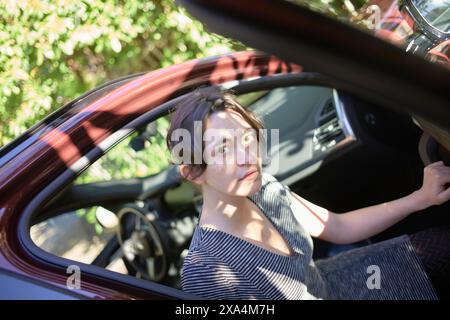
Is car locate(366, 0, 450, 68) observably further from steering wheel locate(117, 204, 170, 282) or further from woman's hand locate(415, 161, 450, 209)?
steering wheel locate(117, 204, 170, 282)

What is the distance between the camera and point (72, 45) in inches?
130

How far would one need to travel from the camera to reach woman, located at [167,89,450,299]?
1.47 metres

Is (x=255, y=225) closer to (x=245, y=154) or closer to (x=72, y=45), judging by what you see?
(x=245, y=154)

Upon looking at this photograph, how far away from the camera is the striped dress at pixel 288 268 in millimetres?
1447

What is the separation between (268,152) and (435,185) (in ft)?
2.99

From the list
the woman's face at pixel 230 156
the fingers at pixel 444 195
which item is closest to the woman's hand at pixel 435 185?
the fingers at pixel 444 195

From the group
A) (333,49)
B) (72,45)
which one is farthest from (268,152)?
(333,49)

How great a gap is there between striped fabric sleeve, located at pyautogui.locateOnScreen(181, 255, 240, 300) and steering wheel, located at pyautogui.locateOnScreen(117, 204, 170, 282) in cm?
101

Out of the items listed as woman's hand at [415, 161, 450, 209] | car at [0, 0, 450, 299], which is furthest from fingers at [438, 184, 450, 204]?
car at [0, 0, 450, 299]

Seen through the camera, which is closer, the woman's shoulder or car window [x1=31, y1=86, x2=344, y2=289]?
the woman's shoulder

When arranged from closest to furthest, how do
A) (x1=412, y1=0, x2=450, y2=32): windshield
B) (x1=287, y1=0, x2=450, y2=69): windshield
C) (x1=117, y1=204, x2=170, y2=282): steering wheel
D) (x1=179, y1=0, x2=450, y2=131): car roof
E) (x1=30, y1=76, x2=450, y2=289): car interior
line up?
(x1=179, y1=0, x2=450, y2=131): car roof < (x1=287, y1=0, x2=450, y2=69): windshield < (x1=412, y1=0, x2=450, y2=32): windshield < (x1=30, y1=76, x2=450, y2=289): car interior < (x1=117, y1=204, x2=170, y2=282): steering wheel

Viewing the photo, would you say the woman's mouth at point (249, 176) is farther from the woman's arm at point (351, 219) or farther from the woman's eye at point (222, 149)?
the woman's arm at point (351, 219)
